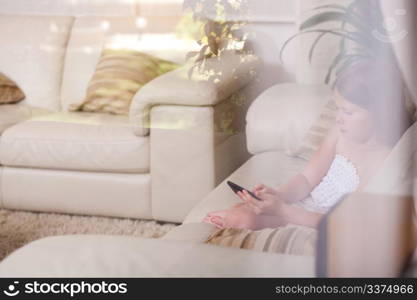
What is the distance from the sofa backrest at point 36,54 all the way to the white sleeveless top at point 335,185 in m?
0.31

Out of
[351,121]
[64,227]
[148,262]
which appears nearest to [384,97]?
[351,121]

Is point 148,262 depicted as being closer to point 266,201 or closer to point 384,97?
point 266,201

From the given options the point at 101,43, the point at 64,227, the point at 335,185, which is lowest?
the point at 64,227

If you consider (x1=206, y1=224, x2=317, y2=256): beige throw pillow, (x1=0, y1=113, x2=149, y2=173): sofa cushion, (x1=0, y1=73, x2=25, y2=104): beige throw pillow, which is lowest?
(x1=206, y1=224, x2=317, y2=256): beige throw pillow

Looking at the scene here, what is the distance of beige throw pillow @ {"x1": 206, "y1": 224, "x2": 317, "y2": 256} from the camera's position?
641 millimetres

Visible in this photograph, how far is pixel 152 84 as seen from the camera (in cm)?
76

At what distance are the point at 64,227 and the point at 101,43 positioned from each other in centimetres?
22

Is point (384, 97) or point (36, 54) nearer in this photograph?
point (384, 97)

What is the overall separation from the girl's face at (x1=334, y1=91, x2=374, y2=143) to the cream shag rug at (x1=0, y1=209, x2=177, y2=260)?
0.26 metres

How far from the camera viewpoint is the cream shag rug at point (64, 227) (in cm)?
79

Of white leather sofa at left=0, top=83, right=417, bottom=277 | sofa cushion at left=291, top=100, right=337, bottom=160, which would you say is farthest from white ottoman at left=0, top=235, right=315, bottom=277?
sofa cushion at left=291, top=100, right=337, bottom=160

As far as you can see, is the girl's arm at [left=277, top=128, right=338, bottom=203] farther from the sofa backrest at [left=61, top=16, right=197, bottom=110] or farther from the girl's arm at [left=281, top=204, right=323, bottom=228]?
the sofa backrest at [left=61, top=16, right=197, bottom=110]

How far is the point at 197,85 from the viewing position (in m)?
0.74

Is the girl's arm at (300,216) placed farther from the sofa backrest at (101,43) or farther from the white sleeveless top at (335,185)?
the sofa backrest at (101,43)
